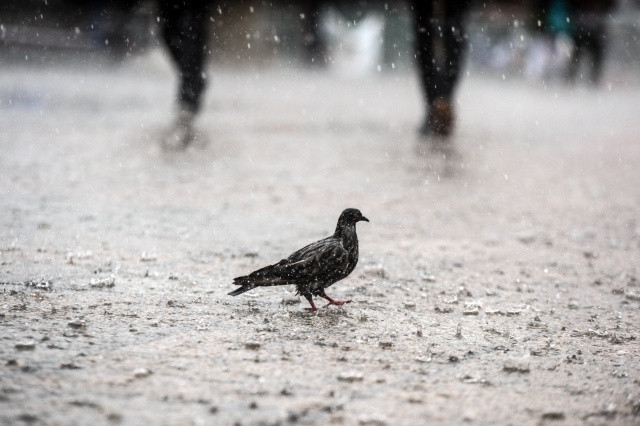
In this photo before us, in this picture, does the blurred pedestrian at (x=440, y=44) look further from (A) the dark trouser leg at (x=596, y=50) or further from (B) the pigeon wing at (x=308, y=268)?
(A) the dark trouser leg at (x=596, y=50)

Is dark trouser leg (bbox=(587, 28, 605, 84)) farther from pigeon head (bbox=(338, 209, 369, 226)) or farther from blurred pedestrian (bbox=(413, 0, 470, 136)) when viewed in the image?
pigeon head (bbox=(338, 209, 369, 226))

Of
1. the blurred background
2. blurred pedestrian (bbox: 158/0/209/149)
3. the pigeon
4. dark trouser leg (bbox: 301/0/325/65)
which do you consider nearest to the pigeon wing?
the pigeon

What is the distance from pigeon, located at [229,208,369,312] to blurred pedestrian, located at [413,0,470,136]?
8.08 meters

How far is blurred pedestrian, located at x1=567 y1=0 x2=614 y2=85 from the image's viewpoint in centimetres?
2888

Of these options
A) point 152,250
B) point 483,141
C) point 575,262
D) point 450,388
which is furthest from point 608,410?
point 483,141

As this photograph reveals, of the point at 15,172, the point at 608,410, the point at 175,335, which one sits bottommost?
the point at 608,410

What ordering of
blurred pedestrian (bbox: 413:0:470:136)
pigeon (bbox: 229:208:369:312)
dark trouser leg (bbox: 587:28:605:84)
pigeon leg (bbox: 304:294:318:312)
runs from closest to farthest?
1. pigeon (bbox: 229:208:369:312)
2. pigeon leg (bbox: 304:294:318:312)
3. blurred pedestrian (bbox: 413:0:470:136)
4. dark trouser leg (bbox: 587:28:605:84)

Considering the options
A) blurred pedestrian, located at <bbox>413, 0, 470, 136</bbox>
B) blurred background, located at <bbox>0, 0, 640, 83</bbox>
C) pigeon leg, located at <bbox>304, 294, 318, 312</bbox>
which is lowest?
A: pigeon leg, located at <bbox>304, 294, 318, 312</bbox>

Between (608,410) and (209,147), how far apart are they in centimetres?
860

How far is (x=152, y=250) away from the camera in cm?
635

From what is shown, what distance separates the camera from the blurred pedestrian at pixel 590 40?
2888cm

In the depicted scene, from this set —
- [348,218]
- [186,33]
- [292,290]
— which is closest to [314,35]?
[186,33]

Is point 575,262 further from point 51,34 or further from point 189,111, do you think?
point 51,34

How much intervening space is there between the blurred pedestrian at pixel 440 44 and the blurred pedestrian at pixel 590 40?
16799mm
